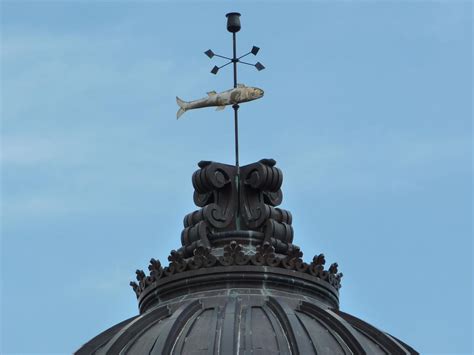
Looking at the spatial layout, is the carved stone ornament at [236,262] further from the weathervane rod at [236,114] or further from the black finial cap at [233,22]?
the black finial cap at [233,22]

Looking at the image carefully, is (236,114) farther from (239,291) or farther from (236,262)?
(239,291)

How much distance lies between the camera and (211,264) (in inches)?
2148

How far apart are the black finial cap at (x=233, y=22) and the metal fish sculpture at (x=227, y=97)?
6.03ft

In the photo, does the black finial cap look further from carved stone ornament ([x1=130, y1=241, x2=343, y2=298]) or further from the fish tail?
carved stone ornament ([x1=130, y1=241, x2=343, y2=298])

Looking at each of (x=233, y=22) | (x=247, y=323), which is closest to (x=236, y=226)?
(x=247, y=323)

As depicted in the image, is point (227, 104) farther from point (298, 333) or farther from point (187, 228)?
point (298, 333)

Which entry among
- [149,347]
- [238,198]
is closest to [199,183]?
[238,198]

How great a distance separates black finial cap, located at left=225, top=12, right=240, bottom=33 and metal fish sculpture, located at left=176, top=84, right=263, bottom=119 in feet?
6.03

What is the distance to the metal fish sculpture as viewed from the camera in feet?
187

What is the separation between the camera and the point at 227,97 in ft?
188

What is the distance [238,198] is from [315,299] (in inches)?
133

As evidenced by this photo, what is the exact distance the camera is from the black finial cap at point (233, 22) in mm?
58406

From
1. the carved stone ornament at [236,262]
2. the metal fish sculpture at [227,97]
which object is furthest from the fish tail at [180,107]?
the carved stone ornament at [236,262]

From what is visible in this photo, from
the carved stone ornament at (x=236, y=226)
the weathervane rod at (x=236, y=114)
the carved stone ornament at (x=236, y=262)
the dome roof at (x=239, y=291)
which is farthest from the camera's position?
the weathervane rod at (x=236, y=114)
